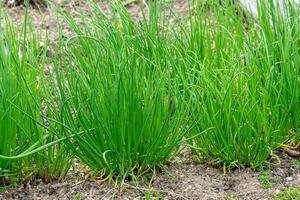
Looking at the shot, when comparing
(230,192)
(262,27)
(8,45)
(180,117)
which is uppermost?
(8,45)

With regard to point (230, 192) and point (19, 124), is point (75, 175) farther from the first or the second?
point (230, 192)

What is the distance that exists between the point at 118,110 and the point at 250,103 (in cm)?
66

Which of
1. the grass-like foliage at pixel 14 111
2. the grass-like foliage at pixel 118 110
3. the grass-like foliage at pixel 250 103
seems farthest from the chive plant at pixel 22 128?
the grass-like foliage at pixel 250 103

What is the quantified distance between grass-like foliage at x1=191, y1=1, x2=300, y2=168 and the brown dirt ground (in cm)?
9

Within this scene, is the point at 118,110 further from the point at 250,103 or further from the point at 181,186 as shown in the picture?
the point at 250,103

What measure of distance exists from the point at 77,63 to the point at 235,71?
742 mm

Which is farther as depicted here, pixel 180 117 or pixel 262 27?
pixel 262 27

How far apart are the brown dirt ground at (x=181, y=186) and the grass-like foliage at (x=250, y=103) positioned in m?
0.09

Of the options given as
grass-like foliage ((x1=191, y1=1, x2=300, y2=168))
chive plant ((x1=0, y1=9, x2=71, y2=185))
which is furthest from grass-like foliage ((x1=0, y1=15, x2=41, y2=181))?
grass-like foliage ((x1=191, y1=1, x2=300, y2=168))

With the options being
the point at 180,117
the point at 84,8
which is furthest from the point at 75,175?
the point at 84,8

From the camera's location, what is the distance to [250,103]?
120 inches

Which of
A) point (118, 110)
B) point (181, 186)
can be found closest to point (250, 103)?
point (181, 186)

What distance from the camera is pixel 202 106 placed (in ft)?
9.66

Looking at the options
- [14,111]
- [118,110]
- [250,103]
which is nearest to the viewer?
[118,110]
